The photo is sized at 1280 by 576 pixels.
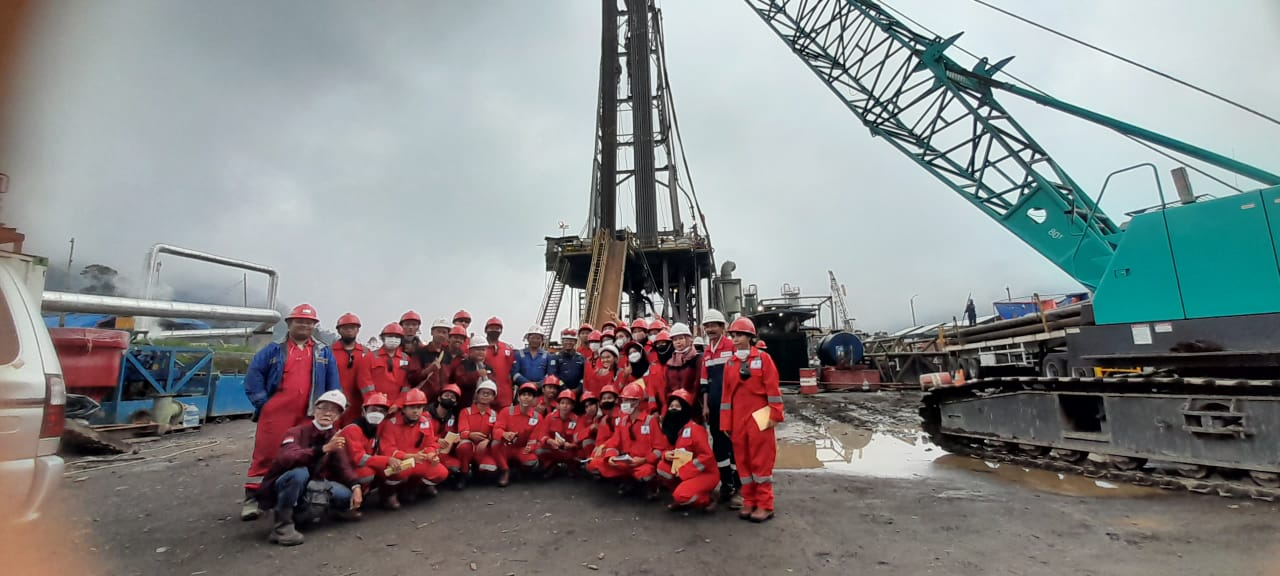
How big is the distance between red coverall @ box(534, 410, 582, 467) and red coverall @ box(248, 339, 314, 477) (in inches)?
101

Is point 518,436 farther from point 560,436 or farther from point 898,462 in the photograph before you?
point 898,462

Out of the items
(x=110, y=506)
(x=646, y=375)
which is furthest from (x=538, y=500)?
(x=110, y=506)

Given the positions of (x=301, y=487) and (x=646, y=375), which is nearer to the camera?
(x=301, y=487)

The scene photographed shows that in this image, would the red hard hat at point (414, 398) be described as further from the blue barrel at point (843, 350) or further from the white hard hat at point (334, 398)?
the blue barrel at point (843, 350)

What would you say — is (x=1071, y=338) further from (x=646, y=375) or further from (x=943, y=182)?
(x=943, y=182)

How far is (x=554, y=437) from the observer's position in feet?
20.3

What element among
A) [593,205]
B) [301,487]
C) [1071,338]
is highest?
[593,205]

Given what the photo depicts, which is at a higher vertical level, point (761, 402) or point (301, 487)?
point (761, 402)

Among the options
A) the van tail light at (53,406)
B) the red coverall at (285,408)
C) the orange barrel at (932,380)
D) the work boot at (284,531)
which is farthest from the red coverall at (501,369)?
the orange barrel at (932,380)

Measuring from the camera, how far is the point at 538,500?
17.1 ft

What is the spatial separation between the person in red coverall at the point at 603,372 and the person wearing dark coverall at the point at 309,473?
2947 mm

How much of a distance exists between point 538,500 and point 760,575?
2699 millimetres

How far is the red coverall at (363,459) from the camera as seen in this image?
4.66 metres

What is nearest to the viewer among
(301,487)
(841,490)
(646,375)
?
(301,487)
